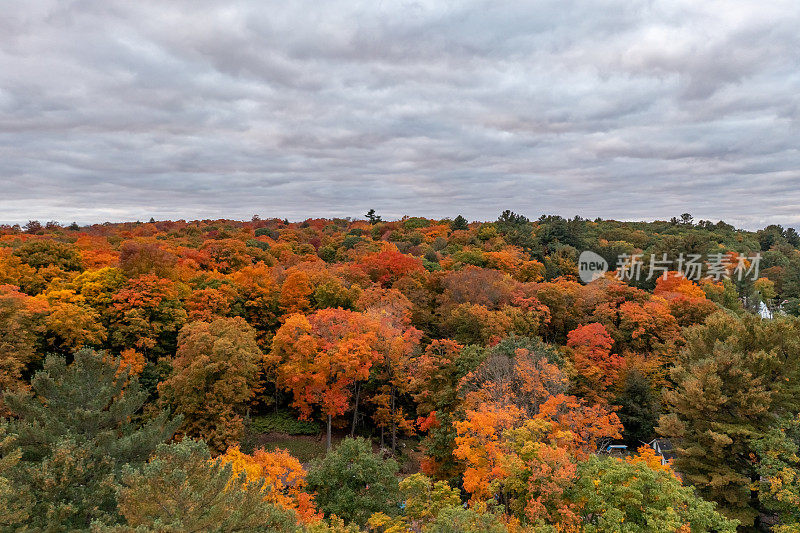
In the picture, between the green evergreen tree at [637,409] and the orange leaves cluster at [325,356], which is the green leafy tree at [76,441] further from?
the green evergreen tree at [637,409]

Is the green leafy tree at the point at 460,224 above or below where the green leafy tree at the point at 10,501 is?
above

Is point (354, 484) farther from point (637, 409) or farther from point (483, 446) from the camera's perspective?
point (637, 409)

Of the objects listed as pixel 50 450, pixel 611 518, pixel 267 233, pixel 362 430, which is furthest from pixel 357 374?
pixel 267 233

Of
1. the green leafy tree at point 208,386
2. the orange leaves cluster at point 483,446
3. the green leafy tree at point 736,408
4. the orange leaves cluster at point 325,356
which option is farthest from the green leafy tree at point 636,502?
the green leafy tree at point 208,386

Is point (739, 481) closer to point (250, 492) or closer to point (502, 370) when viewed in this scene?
point (502, 370)

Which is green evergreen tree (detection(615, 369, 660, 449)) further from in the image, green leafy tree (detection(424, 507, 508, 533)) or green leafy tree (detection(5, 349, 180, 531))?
green leafy tree (detection(5, 349, 180, 531))
